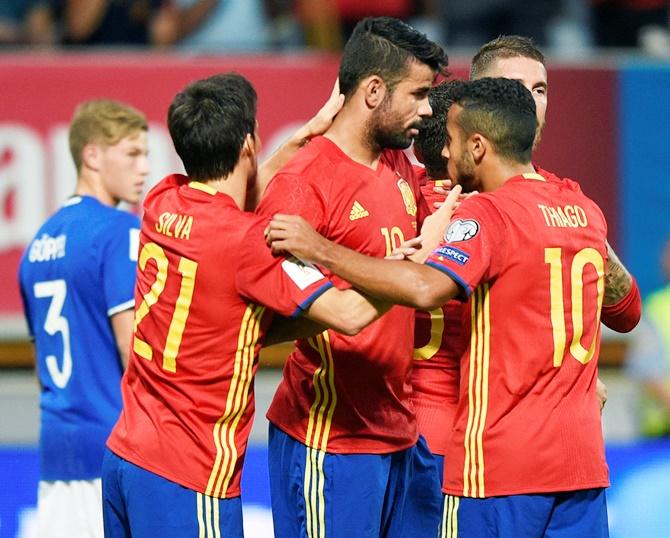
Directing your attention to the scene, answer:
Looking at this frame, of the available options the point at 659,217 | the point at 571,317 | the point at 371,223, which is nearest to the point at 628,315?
the point at 571,317

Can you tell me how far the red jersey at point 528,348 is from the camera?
4277 mm

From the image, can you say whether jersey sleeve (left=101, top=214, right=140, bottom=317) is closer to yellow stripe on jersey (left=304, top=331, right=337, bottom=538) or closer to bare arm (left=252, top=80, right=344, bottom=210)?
bare arm (left=252, top=80, right=344, bottom=210)

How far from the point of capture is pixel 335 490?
464 cm

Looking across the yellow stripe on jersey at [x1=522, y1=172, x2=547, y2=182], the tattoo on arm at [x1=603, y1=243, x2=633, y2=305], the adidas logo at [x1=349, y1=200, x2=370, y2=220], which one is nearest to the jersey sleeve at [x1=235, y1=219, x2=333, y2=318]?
the adidas logo at [x1=349, y1=200, x2=370, y2=220]

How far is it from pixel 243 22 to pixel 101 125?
4.70 m

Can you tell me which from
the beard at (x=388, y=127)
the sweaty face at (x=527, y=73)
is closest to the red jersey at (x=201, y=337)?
the beard at (x=388, y=127)

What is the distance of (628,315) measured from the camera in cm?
497

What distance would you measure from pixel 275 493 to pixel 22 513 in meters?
2.40

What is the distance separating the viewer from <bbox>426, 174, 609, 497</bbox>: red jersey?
428cm

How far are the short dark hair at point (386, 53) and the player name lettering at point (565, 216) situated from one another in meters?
0.71

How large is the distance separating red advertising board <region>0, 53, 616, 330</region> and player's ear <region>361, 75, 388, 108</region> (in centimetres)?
525

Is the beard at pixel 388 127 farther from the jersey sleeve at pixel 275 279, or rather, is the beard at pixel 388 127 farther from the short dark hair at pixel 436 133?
the jersey sleeve at pixel 275 279

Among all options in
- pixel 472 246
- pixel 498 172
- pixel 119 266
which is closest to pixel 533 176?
pixel 498 172

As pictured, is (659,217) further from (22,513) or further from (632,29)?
(22,513)
